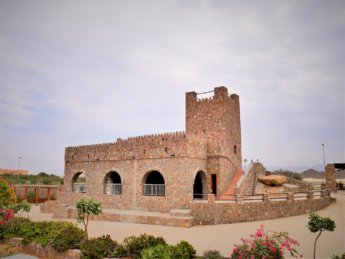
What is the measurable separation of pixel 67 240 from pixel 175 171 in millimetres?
9673

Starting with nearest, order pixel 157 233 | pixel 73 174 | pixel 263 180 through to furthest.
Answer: pixel 157 233
pixel 263 180
pixel 73 174

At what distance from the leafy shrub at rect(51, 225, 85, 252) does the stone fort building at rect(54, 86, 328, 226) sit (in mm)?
6883

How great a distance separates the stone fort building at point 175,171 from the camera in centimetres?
1761

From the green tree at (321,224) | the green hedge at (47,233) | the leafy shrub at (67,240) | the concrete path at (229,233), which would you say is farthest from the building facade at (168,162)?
the green tree at (321,224)

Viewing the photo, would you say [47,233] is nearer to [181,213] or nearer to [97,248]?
[97,248]

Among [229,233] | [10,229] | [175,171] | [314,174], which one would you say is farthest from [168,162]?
[314,174]

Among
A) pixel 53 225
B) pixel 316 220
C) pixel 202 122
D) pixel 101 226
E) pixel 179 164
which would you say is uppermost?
pixel 202 122

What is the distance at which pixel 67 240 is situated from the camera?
1005 centimetres

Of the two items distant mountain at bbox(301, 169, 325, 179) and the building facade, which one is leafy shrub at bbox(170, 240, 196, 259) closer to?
the building facade

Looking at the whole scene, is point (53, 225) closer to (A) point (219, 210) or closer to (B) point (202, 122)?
(A) point (219, 210)

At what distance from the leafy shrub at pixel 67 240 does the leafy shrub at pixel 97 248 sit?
29.9 inches

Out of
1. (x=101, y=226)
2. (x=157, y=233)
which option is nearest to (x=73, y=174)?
(x=101, y=226)

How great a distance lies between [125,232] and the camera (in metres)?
14.7

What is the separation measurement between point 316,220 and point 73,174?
21714 millimetres
